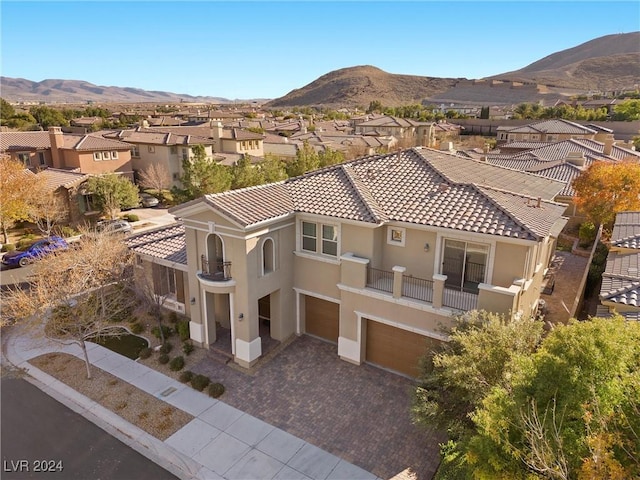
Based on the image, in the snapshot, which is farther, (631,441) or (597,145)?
(597,145)

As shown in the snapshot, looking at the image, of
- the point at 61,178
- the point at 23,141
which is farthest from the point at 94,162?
the point at 23,141

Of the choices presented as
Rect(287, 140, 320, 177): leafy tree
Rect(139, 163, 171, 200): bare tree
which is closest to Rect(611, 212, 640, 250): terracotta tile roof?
Rect(287, 140, 320, 177): leafy tree

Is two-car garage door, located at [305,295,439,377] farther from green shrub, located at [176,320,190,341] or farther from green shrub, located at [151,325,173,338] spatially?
green shrub, located at [151,325,173,338]

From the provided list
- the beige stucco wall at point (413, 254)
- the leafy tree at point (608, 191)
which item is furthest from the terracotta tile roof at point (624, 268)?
the beige stucco wall at point (413, 254)

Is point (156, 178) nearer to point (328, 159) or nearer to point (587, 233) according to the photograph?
Result: point (328, 159)

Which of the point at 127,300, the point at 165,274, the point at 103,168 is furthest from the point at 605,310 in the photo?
the point at 103,168

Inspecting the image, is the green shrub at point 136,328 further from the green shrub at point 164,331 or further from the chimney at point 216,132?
the chimney at point 216,132

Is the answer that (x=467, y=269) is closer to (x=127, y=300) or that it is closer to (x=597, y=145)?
(x=127, y=300)
